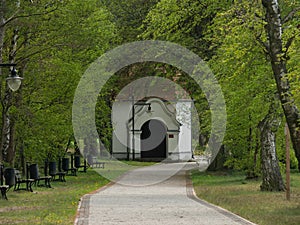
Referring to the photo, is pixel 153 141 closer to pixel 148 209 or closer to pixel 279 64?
pixel 148 209

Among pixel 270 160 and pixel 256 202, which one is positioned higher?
pixel 270 160

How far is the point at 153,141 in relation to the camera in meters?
59.5

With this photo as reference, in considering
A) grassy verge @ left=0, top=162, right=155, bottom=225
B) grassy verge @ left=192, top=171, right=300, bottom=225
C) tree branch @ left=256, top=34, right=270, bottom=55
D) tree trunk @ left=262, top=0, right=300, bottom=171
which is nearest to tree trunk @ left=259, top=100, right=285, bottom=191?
grassy verge @ left=192, top=171, right=300, bottom=225

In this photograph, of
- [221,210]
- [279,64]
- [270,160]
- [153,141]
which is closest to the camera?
[279,64]

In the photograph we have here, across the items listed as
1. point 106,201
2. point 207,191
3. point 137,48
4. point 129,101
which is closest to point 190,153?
point 129,101

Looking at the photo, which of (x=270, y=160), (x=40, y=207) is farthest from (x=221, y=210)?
(x=270, y=160)

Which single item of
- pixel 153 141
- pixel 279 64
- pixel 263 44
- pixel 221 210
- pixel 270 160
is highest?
pixel 263 44

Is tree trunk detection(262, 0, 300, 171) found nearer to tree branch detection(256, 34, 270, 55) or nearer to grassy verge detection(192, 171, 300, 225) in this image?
grassy verge detection(192, 171, 300, 225)

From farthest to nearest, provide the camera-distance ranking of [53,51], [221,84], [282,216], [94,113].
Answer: [94,113], [53,51], [221,84], [282,216]

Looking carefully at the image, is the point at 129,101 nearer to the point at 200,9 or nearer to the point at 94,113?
the point at 94,113

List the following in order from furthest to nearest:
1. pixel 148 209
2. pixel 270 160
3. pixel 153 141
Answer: pixel 153 141, pixel 270 160, pixel 148 209

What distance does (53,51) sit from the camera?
94.1 ft

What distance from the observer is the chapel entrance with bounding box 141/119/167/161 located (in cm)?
5814

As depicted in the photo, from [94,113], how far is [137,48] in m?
4.65
